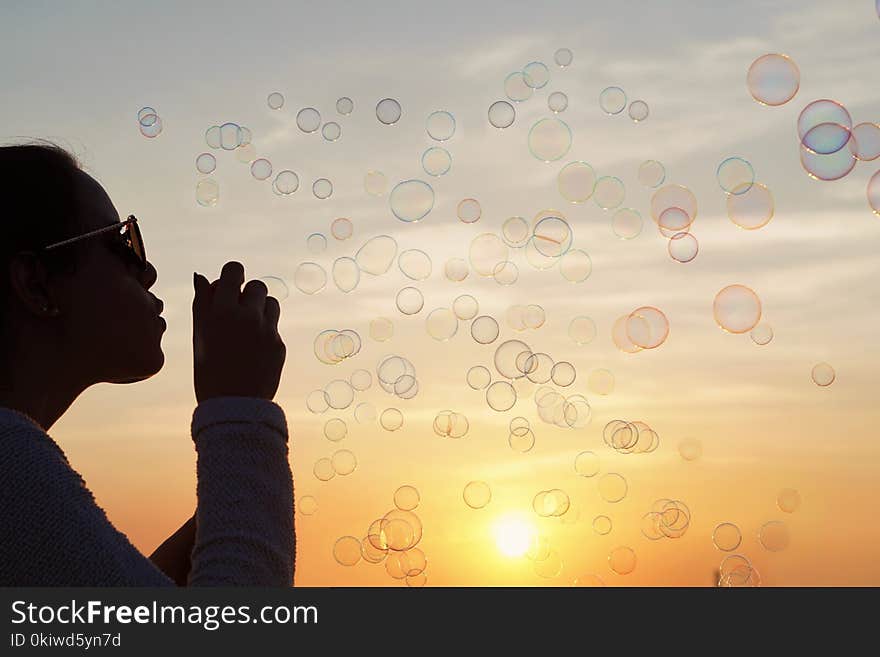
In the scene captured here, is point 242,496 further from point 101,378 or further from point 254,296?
point 101,378

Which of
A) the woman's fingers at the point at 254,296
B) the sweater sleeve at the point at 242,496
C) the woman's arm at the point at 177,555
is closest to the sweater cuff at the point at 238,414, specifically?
the sweater sleeve at the point at 242,496

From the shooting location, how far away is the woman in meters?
2.14

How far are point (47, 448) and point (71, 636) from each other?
0.92 meters

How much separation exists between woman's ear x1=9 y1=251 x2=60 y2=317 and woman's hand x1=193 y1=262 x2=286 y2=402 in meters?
0.44

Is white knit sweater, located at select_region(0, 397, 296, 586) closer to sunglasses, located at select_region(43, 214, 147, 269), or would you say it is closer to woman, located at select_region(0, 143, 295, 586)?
woman, located at select_region(0, 143, 295, 586)

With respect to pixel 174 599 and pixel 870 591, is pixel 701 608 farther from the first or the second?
pixel 174 599

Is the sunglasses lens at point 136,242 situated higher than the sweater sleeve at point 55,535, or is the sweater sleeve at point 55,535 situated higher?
the sunglasses lens at point 136,242

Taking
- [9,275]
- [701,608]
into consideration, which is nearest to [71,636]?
[9,275]

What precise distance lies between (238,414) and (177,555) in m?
0.97

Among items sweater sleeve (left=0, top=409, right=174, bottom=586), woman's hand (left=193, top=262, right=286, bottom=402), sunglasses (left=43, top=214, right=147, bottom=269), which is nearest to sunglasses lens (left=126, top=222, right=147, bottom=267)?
sunglasses (left=43, top=214, right=147, bottom=269)

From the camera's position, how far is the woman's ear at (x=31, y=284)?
8.98 ft

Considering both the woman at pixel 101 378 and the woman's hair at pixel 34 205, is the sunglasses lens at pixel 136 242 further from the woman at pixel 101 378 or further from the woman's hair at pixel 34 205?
the woman's hair at pixel 34 205

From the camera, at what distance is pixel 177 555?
3.24 meters

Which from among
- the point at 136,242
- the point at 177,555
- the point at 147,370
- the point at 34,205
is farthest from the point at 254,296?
the point at 177,555
